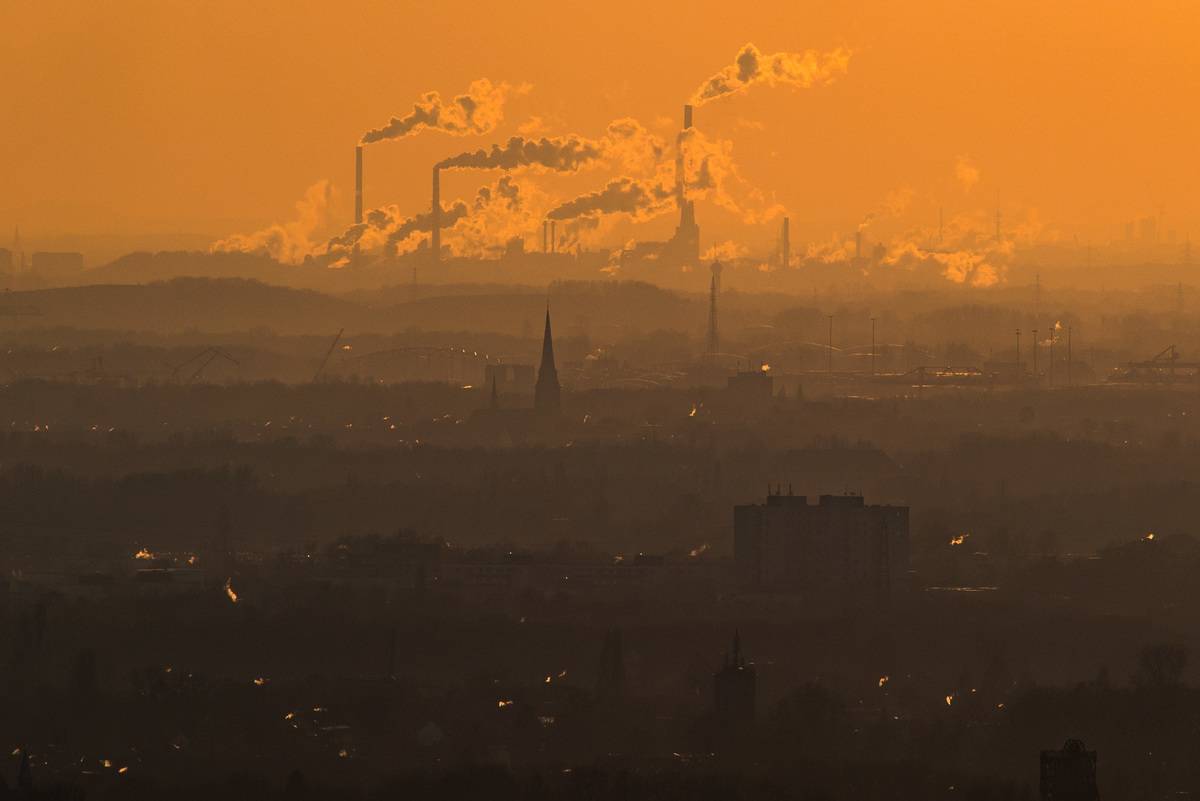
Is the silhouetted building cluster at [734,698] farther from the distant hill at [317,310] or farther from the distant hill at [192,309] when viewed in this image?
the distant hill at [192,309]

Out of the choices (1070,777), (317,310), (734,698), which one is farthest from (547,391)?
(1070,777)

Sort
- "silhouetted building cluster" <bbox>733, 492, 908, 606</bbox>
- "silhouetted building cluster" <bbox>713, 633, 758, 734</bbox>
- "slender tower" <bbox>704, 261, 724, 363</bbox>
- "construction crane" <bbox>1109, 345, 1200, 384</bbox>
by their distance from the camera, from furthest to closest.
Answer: "slender tower" <bbox>704, 261, 724, 363</bbox>
"construction crane" <bbox>1109, 345, 1200, 384</bbox>
"silhouetted building cluster" <bbox>733, 492, 908, 606</bbox>
"silhouetted building cluster" <bbox>713, 633, 758, 734</bbox>

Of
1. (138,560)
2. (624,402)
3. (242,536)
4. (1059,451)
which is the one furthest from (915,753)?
(624,402)

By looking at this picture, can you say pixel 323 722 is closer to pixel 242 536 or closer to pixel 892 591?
pixel 892 591

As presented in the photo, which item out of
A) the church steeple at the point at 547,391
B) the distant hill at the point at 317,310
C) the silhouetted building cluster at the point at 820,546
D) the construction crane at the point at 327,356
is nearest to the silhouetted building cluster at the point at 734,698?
→ the silhouetted building cluster at the point at 820,546

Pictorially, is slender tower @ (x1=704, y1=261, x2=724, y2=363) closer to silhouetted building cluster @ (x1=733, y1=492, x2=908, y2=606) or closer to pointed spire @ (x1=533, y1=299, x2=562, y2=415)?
pointed spire @ (x1=533, y1=299, x2=562, y2=415)

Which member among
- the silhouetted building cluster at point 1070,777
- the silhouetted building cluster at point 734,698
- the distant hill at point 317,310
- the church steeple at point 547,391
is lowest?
the silhouetted building cluster at point 734,698

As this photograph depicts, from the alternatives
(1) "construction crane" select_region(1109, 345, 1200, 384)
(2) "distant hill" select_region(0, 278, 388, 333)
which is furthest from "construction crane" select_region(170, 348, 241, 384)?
(1) "construction crane" select_region(1109, 345, 1200, 384)

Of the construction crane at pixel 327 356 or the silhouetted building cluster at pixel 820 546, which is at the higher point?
the construction crane at pixel 327 356

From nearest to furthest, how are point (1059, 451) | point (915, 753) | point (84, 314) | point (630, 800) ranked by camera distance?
1. point (630, 800)
2. point (915, 753)
3. point (1059, 451)
4. point (84, 314)
